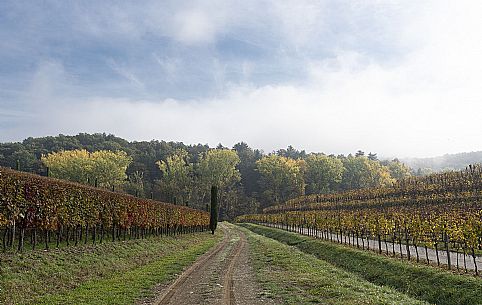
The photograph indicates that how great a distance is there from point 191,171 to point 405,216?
8024 centimetres

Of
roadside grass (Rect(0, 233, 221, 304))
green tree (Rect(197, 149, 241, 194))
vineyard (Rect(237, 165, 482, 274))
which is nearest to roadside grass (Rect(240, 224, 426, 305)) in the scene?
roadside grass (Rect(0, 233, 221, 304))

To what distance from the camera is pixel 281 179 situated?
12019 cm

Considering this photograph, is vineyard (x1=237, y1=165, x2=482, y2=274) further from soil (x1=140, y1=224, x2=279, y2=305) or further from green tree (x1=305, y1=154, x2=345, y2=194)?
green tree (x1=305, y1=154, x2=345, y2=194)

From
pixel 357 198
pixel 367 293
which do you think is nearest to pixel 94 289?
pixel 367 293

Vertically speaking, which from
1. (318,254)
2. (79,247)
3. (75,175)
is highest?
(75,175)

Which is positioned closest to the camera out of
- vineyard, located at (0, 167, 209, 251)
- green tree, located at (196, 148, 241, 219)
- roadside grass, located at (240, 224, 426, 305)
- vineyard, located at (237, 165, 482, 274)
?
roadside grass, located at (240, 224, 426, 305)

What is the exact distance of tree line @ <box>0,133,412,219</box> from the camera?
85.1 m

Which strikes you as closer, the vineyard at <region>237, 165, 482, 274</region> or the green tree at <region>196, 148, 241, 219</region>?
the vineyard at <region>237, 165, 482, 274</region>

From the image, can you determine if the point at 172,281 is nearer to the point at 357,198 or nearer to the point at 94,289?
the point at 94,289

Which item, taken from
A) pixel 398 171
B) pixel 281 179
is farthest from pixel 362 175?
pixel 281 179

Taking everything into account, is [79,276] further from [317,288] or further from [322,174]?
[322,174]

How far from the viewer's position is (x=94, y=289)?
1408 centimetres

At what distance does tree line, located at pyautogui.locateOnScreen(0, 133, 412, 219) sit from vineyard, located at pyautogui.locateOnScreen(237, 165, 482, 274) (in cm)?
2166

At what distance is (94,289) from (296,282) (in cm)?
790
